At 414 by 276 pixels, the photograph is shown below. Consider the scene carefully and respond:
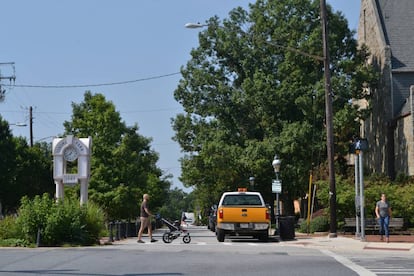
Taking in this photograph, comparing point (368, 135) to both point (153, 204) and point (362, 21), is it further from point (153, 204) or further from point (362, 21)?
point (153, 204)

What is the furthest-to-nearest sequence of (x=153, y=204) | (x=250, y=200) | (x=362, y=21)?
(x=153, y=204)
(x=362, y=21)
(x=250, y=200)

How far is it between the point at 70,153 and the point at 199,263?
54.4 ft

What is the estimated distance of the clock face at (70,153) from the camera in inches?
1174

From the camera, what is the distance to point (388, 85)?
44.2m

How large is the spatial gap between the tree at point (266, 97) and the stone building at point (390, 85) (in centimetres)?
201

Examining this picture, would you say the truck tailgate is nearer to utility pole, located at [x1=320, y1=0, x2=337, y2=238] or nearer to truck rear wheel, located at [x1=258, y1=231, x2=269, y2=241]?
truck rear wheel, located at [x1=258, y1=231, x2=269, y2=241]

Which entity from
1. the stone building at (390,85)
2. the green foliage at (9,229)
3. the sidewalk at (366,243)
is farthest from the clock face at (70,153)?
the stone building at (390,85)

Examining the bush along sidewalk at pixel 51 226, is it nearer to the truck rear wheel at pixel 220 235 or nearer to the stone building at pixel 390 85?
the truck rear wheel at pixel 220 235

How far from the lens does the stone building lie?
140 feet

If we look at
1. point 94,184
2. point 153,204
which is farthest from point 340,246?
point 153,204

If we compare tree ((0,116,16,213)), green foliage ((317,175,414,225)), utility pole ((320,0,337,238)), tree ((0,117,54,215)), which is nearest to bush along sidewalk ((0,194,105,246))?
utility pole ((320,0,337,238))

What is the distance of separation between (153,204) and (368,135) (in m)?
32.7

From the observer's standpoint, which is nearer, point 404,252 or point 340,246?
point 404,252

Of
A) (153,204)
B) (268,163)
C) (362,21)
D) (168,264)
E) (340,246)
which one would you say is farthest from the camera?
(153,204)
